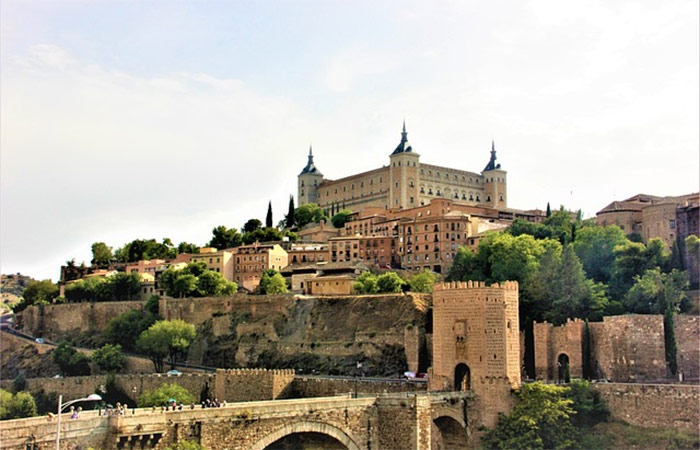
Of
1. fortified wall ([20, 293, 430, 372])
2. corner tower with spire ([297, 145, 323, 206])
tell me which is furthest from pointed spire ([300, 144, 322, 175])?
fortified wall ([20, 293, 430, 372])

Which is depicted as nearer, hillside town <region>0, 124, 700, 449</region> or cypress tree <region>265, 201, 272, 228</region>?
hillside town <region>0, 124, 700, 449</region>

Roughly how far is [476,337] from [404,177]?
7842 cm

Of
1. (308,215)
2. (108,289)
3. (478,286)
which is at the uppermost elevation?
(308,215)

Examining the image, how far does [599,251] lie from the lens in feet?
217

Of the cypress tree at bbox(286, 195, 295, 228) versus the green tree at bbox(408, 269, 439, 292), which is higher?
the cypress tree at bbox(286, 195, 295, 228)

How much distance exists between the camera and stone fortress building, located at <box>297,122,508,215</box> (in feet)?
407

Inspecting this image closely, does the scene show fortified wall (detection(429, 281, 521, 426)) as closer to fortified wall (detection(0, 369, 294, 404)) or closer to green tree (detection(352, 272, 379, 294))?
fortified wall (detection(0, 369, 294, 404))

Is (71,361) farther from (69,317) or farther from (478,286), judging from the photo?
(478,286)

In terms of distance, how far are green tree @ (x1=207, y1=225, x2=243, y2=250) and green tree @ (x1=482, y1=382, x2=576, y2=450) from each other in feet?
231

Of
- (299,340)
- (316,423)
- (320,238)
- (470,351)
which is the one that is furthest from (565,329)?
(320,238)

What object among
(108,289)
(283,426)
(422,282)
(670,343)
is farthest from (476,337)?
(108,289)

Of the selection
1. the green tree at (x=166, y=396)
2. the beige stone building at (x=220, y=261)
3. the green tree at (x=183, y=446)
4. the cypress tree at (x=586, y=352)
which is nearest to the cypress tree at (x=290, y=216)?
the beige stone building at (x=220, y=261)

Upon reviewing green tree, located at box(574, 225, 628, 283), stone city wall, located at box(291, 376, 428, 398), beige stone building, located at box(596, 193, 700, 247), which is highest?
beige stone building, located at box(596, 193, 700, 247)

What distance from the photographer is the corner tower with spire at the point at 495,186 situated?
13025cm
